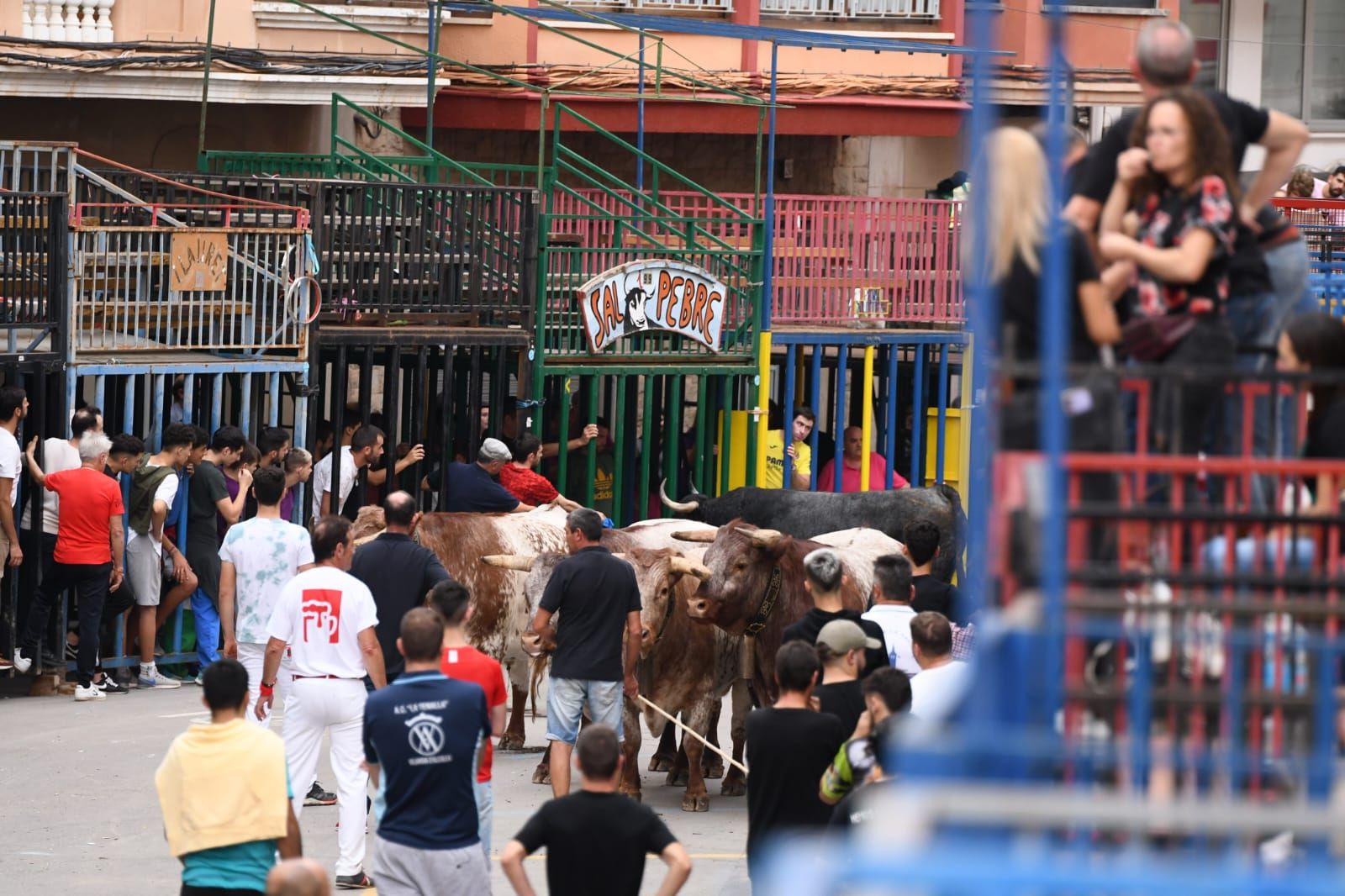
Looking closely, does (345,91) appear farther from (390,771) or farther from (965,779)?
(965,779)

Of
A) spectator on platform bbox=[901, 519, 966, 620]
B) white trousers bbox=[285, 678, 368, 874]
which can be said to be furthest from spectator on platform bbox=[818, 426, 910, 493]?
white trousers bbox=[285, 678, 368, 874]

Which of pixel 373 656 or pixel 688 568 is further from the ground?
pixel 688 568

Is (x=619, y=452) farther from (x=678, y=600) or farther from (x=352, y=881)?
(x=352, y=881)

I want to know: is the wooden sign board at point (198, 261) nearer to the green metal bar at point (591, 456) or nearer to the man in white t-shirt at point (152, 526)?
the man in white t-shirt at point (152, 526)

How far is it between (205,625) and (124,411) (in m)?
1.65

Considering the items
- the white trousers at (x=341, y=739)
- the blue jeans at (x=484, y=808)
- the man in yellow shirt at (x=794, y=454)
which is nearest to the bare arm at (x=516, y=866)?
the blue jeans at (x=484, y=808)

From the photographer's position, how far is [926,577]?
10727 mm

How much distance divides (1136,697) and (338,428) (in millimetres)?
12526

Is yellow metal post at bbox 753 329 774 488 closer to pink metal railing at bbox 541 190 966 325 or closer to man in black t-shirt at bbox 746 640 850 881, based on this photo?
pink metal railing at bbox 541 190 966 325

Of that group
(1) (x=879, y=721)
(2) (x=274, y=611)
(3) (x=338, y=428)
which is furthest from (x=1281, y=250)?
(3) (x=338, y=428)

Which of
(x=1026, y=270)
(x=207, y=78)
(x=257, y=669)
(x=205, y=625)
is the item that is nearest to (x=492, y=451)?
(x=205, y=625)

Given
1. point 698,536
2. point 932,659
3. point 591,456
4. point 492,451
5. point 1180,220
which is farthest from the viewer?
point 591,456

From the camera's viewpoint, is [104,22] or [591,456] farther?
[104,22]

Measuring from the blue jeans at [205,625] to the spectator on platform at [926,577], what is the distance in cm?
617
